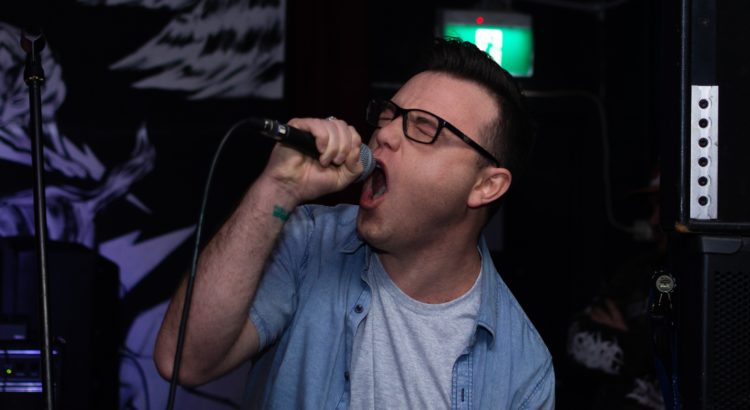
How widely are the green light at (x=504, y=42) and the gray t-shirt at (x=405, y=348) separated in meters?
2.17

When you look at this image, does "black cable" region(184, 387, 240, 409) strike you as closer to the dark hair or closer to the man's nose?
the dark hair

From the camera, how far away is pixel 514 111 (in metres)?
1.98

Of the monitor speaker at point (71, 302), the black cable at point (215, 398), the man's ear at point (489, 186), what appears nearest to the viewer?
the man's ear at point (489, 186)

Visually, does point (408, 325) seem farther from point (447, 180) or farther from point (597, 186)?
point (597, 186)

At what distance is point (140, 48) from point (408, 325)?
1.96 m

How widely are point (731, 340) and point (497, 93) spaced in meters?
0.77

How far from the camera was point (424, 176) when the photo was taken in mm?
1782

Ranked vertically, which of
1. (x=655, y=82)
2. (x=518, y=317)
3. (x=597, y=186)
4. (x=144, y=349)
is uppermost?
(x=655, y=82)

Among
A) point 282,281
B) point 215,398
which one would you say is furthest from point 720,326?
point 215,398

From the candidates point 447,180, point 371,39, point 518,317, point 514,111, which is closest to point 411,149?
point 447,180

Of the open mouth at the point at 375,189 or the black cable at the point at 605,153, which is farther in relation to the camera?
the black cable at the point at 605,153

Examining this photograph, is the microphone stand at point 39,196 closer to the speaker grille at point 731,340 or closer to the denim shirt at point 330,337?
the denim shirt at point 330,337

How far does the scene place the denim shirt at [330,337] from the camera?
1.74m

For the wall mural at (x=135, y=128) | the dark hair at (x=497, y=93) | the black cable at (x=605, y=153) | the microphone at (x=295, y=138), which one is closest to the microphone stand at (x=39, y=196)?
the microphone at (x=295, y=138)
